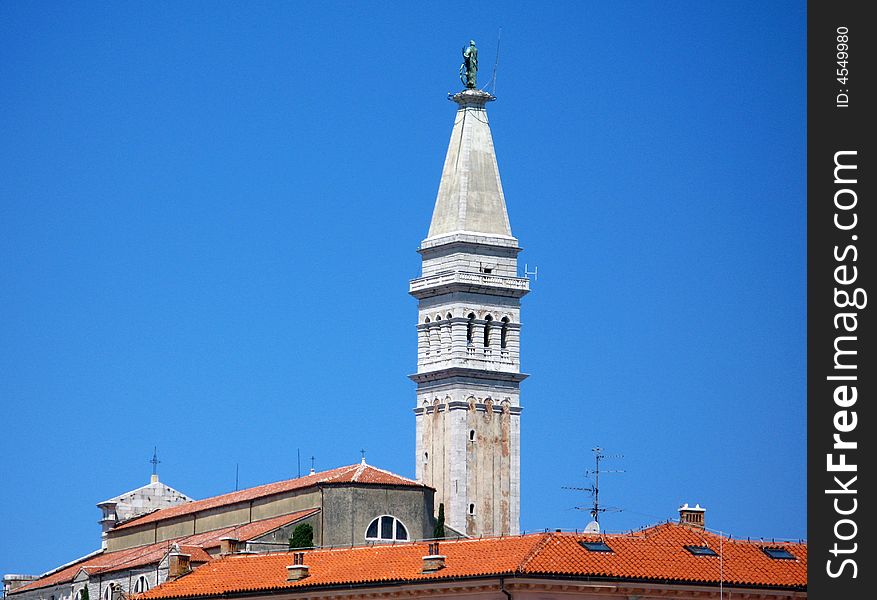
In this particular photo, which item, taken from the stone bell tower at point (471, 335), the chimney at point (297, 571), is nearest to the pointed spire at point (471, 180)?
the stone bell tower at point (471, 335)

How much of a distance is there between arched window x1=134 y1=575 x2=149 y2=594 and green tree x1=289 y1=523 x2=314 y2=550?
591cm

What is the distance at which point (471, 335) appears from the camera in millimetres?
117250

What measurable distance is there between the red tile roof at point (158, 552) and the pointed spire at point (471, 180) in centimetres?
2327

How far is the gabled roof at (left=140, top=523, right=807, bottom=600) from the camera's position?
209ft

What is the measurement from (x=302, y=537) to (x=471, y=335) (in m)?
27.4

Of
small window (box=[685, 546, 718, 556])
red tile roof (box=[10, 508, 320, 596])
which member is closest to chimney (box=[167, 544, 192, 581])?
red tile roof (box=[10, 508, 320, 596])

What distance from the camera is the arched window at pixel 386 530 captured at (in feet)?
311

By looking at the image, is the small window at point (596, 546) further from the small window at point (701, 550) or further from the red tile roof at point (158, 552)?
the red tile roof at point (158, 552)

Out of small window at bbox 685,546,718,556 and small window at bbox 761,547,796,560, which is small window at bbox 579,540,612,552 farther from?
small window at bbox 761,547,796,560

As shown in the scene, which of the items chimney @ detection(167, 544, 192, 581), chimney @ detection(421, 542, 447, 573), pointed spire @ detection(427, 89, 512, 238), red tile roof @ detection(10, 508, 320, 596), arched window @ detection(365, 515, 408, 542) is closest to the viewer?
chimney @ detection(421, 542, 447, 573)

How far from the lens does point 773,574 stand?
66.8m

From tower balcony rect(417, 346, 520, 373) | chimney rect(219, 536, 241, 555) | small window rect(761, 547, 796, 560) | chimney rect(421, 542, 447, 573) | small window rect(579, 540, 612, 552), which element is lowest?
chimney rect(421, 542, 447, 573)

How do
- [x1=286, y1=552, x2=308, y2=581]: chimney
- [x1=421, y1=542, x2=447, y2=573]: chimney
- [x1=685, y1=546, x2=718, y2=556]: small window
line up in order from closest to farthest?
[x1=421, y1=542, x2=447, y2=573]: chimney
[x1=685, y1=546, x2=718, y2=556]: small window
[x1=286, y1=552, x2=308, y2=581]: chimney
